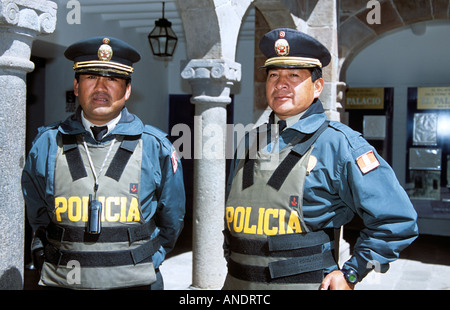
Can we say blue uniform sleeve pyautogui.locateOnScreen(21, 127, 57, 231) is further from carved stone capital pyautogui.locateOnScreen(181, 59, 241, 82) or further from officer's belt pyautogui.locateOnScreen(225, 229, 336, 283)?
carved stone capital pyautogui.locateOnScreen(181, 59, 241, 82)

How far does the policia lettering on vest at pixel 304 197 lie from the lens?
1.84 meters

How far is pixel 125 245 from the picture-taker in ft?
7.19

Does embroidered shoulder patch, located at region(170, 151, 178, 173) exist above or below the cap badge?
below

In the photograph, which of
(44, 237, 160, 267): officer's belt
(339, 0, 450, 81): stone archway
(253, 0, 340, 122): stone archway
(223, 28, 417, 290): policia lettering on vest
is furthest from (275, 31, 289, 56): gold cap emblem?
(339, 0, 450, 81): stone archway

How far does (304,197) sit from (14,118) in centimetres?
128

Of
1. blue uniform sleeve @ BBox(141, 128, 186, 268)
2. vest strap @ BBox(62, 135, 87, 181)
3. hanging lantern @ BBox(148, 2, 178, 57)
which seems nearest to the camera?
vest strap @ BBox(62, 135, 87, 181)

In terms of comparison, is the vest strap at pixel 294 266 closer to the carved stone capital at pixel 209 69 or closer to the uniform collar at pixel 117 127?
the uniform collar at pixel 117 127

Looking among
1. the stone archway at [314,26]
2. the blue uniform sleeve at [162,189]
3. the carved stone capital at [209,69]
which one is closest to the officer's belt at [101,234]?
the blue uniform sleeve at [162,189]

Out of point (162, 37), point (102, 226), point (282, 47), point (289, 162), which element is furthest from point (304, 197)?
point (162, 37)

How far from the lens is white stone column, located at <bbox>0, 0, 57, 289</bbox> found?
7.27 feet

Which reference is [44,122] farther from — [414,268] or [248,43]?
[414,268]

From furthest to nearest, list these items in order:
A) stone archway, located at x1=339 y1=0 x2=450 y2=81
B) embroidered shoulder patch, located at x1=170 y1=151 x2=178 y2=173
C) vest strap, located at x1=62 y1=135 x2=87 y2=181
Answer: stone archway, located at x1=339 y1=0 x2=450 y2=81 → embroidered shoulder patch, located at x1=170 y1=151 x2=178 y2=173 → vest strap, located at x1=62 y1=135 x2=87 y2=181

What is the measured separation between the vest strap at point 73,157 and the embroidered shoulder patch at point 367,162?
1093 millimetres

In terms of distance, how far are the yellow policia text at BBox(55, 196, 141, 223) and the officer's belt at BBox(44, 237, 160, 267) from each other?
0.13 meters
